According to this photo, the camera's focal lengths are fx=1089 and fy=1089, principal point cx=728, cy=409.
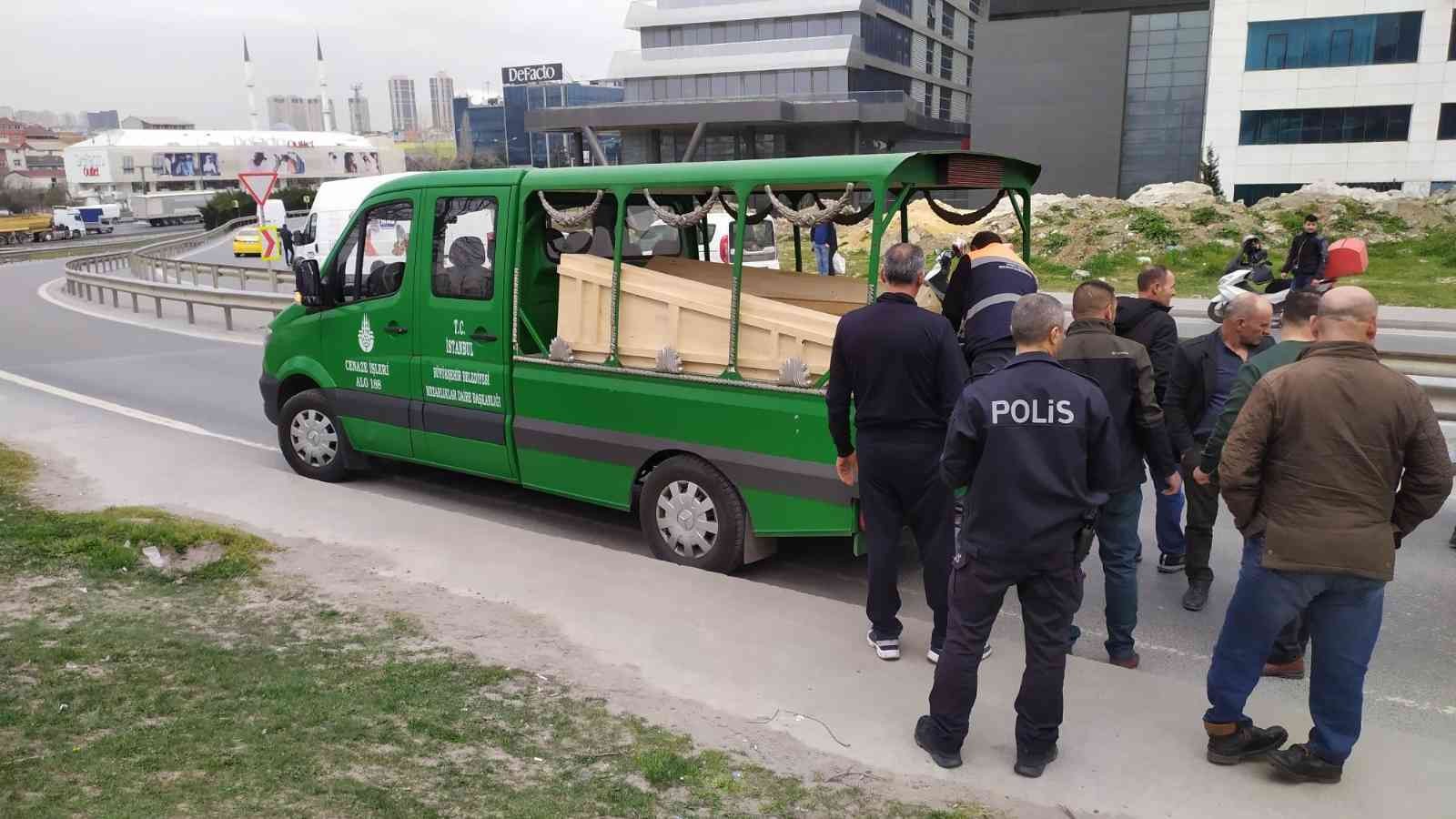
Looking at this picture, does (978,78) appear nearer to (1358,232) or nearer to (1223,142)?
(1223,142)

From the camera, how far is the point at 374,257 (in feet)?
26.0

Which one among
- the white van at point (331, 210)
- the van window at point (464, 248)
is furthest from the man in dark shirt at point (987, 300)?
the white van at point (331, 210)

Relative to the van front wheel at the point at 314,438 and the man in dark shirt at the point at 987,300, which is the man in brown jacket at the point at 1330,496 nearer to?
the man in dark shirt at the point at 987,300

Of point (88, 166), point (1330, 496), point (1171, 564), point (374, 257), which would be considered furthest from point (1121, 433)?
point (88, 166)

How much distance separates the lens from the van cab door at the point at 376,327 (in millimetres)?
7855

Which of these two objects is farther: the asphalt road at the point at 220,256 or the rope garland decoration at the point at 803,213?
the asphalt road at the point at 220,256

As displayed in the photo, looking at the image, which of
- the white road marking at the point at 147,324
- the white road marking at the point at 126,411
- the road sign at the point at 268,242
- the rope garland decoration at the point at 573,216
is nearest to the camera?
the rope garland decoration at the point at 573,216

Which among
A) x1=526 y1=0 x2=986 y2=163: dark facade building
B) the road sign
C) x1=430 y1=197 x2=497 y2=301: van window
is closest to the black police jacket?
x1=430 y1=197 x2=497 y2=301: van window

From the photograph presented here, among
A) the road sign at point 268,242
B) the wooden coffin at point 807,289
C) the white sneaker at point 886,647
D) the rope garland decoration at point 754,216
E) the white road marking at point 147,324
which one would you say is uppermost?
the rope garland decoration at point 754,216

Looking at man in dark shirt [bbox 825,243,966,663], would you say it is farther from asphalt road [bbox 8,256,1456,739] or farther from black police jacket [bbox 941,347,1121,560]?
black police jacket [bbox 941,347,1121,560]

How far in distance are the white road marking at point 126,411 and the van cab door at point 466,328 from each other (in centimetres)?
299

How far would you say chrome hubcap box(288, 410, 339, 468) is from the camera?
8.56 metres

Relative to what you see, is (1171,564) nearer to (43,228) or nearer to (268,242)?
(268,242)

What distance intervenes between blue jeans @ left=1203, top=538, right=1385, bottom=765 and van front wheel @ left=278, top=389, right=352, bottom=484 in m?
6.59
